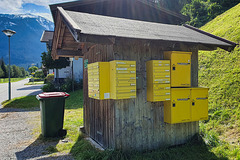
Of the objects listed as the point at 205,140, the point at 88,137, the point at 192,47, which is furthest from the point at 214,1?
the point at 88,137

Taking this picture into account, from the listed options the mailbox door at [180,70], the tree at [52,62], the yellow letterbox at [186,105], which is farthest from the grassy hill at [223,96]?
the tree at [52,62]

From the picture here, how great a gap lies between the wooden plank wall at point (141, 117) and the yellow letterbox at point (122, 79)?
0.29 meters

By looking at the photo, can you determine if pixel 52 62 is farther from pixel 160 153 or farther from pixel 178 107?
pixel 160 153

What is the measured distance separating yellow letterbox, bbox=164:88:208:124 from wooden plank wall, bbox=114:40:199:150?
0.98ft

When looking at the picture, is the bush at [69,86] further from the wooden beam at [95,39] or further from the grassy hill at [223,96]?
the wooden beam at [95,39]

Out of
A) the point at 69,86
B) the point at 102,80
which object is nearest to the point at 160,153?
the point at 102,80

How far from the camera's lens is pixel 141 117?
4.22m

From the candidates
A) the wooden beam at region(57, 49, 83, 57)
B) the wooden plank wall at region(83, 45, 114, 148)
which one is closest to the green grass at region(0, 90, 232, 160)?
the wooden plank wall at region(83, 45, 114, 148)

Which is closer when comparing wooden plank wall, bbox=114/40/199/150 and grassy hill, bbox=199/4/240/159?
wooden plank wall, bbox=114/40/199/150

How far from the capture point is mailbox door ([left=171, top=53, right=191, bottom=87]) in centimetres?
429

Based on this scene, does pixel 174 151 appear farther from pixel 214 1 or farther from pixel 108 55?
pixel 214 1

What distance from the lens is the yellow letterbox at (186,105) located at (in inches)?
166

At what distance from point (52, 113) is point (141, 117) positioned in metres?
2.72

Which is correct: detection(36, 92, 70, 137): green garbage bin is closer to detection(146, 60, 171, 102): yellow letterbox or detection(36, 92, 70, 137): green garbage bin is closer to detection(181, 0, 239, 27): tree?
detection(146, 60, 171, 102): yellow letterbox
